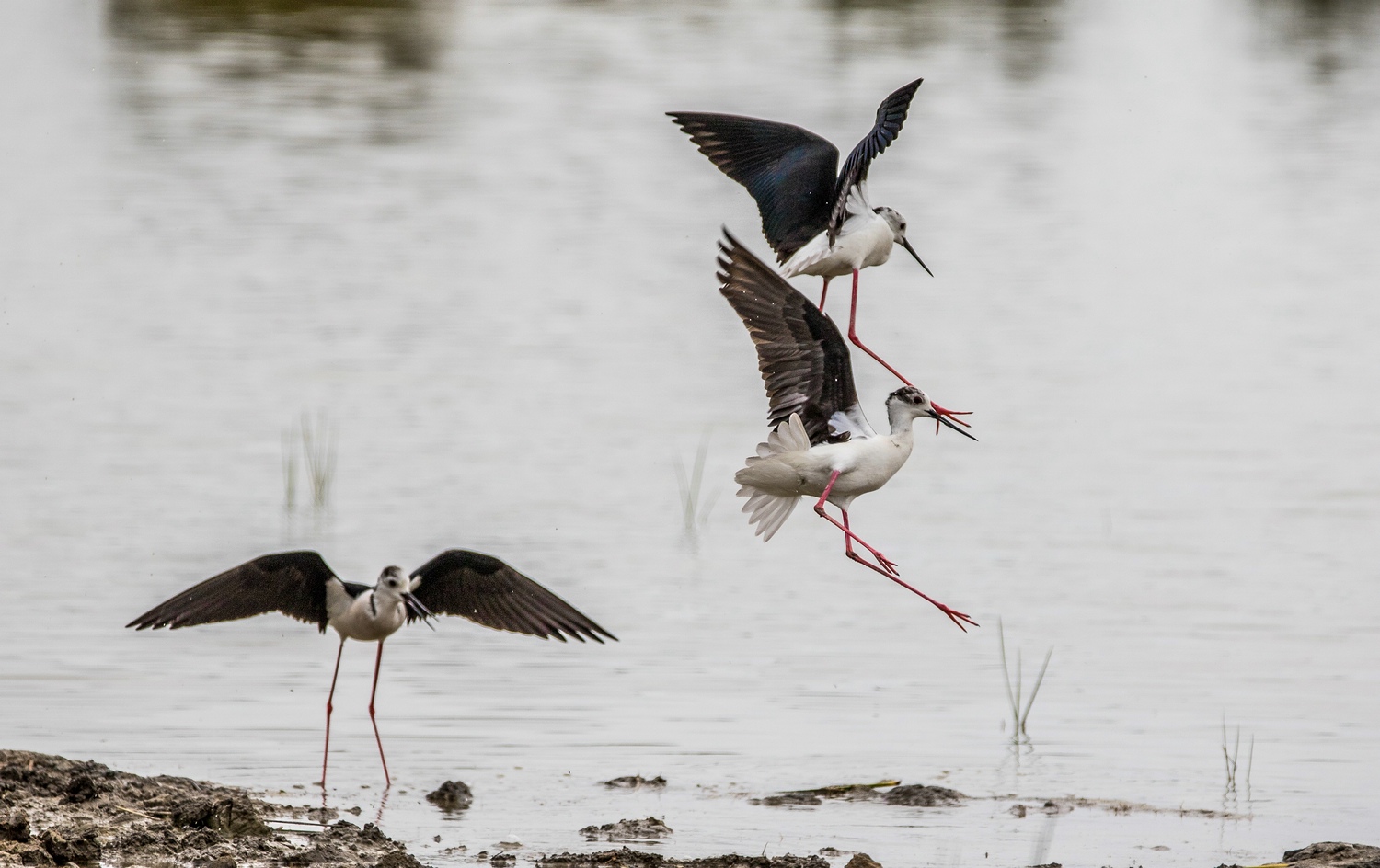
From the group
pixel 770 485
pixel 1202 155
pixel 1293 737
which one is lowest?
pixel 1202 155

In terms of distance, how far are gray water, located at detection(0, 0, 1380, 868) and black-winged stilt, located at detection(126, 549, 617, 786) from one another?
585mm

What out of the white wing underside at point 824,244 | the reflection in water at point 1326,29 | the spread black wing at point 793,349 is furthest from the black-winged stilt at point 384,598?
the reflection in water at point 1326,29

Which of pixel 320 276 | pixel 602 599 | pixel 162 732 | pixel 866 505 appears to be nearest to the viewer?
pixel 162 732

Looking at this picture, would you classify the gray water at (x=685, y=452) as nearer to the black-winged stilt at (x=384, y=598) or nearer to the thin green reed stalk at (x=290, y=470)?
the thin green reed stalk at (x=290, y=470)

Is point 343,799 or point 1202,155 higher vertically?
point 343,799

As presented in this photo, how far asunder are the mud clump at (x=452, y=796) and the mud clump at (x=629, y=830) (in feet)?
1.81

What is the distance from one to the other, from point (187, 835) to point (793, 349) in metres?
2.31

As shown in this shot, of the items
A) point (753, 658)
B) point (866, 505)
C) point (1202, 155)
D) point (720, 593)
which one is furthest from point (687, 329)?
point (1202, 155)

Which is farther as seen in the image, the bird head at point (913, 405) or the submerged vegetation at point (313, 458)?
the submerged vegetation at point (313, 458)

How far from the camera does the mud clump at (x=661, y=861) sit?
6109mm

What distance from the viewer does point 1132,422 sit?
13.1 meters

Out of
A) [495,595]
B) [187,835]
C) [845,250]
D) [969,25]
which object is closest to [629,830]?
[495,595]

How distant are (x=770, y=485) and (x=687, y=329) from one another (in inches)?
339

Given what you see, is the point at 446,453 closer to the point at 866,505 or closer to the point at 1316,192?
the point at 866,505
